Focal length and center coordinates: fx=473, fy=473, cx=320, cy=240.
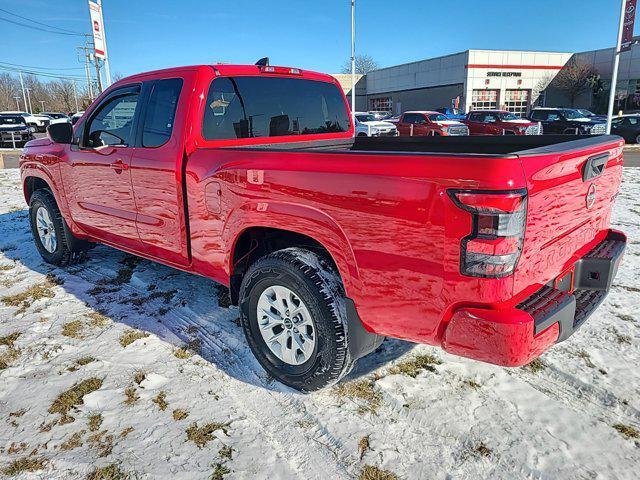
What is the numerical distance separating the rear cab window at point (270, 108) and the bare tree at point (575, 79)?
47.2 metres

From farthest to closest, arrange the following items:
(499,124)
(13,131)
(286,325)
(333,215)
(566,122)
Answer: (13,131) < (566,122) < (499,124) < (286,325) < (333,215)

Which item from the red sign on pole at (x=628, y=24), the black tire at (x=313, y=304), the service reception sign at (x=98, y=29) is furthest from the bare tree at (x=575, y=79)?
the black tire at (x=313, y=304)

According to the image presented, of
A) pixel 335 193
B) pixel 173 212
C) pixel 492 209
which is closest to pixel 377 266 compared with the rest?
pixel 335 193

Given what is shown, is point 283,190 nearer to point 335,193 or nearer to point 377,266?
point 335,193

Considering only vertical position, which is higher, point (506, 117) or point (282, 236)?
point (506, 117)

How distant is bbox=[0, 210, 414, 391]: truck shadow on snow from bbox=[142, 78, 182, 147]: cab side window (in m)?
1.41

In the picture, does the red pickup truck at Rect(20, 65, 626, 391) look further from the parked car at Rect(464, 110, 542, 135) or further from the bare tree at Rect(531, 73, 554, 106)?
the bare tree at Rect(531, 73, 554, 106)

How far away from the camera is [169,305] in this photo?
413 cm

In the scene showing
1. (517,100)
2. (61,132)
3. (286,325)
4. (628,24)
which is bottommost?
(286,325)

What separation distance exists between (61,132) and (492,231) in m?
4.06

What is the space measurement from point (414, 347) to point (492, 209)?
1697 mm

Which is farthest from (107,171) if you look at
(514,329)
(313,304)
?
(514,329)

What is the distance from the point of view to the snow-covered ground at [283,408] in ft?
7.48

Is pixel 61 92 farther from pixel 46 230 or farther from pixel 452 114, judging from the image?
pixel 46 230
